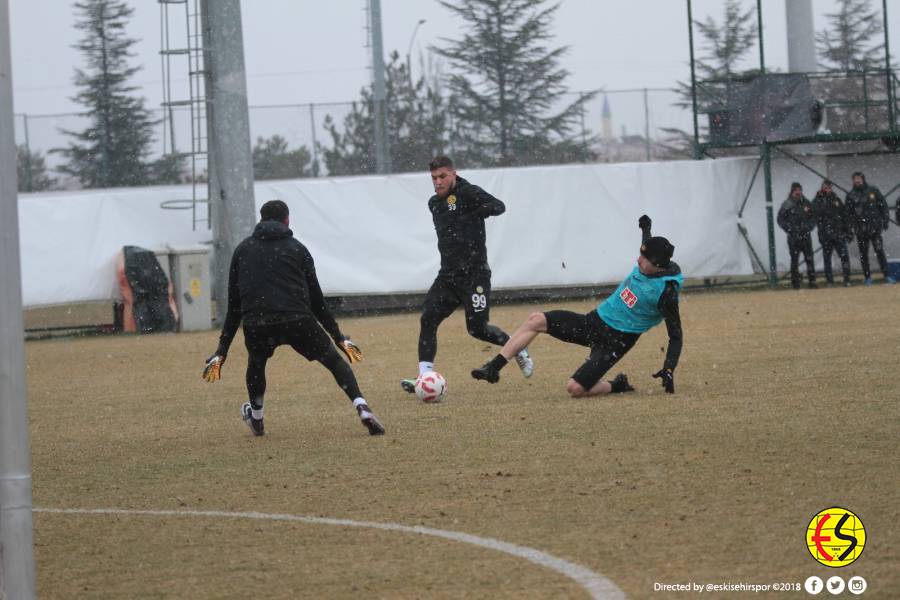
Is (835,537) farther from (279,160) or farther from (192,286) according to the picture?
(279,160)

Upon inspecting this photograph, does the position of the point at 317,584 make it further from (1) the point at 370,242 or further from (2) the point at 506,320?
(1) the point at 370,242

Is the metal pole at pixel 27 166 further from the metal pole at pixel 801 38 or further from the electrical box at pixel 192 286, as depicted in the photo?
the metal pole at pixel 801 38

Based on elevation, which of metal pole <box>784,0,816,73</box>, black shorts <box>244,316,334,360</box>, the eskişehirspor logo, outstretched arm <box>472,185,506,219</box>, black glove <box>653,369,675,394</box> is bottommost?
the eskişehirspor logo

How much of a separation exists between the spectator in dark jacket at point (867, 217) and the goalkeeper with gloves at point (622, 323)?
1593 cm

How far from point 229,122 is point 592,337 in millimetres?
13484

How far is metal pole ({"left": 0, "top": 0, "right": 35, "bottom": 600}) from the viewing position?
531 cm

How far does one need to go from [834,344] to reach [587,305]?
32.7ft

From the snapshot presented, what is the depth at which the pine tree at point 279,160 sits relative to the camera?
32688 mm

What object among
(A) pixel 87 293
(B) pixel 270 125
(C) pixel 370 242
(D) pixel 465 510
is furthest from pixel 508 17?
(D) pixel 465 510

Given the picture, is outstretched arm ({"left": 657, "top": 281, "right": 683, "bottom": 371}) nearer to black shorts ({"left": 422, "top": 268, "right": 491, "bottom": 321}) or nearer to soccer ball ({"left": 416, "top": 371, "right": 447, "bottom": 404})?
black shorts ({"left": 422, "top": 268, "right": 491, "bottom": 321})

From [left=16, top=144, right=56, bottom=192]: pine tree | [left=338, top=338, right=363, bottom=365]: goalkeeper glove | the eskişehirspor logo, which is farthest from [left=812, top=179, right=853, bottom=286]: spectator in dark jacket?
the eskişehirspor logo

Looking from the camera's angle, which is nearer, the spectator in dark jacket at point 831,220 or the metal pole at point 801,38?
the spectator in dark jacket at point 831,220

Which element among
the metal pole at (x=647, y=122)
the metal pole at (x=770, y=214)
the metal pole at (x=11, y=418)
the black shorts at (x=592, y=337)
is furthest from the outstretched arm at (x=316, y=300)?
the metal pole at (x=647, y=122)

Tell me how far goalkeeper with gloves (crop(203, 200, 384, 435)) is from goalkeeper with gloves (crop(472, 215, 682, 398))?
1736mm
